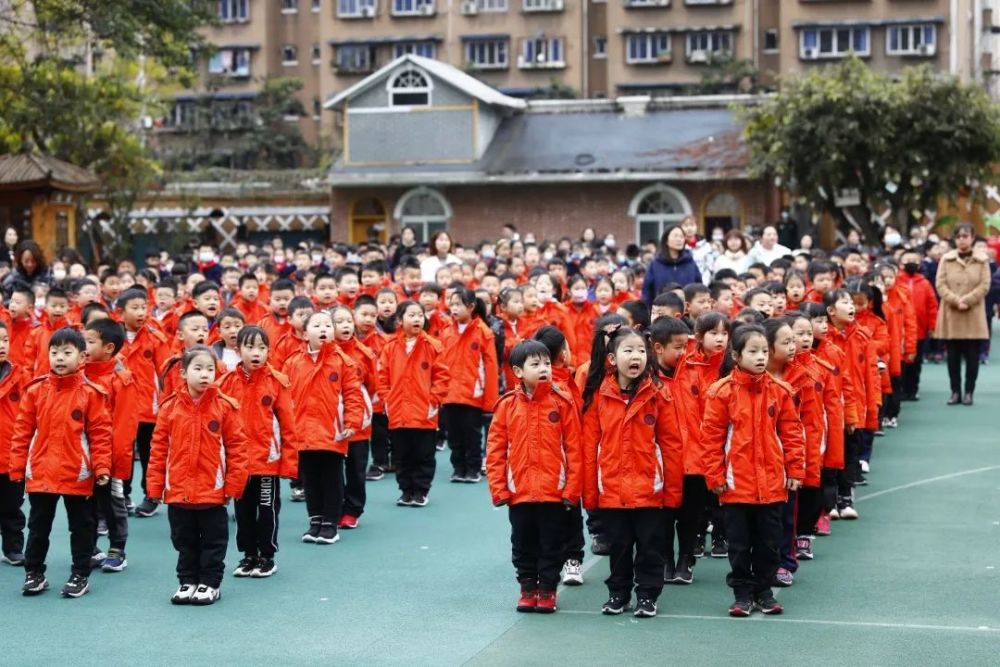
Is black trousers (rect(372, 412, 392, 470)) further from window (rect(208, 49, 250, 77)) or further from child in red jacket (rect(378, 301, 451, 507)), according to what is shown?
window (rect(208, 49, 250, 77))

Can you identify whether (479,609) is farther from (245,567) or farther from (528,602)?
(245,567)

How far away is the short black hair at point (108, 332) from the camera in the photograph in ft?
28.0

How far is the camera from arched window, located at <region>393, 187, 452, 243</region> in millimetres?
35938

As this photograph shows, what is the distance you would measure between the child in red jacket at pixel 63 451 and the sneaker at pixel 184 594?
1.82ft

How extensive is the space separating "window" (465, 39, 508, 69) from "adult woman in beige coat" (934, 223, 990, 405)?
3660 cm

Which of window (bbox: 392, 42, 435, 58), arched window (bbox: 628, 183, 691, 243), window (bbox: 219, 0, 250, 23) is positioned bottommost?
arched window (bbox: 628, 183, 691, 243)

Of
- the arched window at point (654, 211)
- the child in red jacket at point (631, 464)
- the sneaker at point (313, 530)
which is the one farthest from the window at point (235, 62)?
the child in red jacket at point (631, 464)

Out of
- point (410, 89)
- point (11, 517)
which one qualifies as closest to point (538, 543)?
point (11, 517)

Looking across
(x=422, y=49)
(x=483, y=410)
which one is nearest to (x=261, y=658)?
(x=483, y=410)

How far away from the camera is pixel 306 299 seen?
10.2 meters

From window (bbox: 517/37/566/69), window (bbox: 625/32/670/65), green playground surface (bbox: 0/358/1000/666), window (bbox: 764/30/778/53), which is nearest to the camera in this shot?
green playground surface (bbox: 0/358/1000/666)

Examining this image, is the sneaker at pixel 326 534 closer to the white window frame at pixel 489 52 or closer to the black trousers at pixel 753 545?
the black trousers at pixel 753 545

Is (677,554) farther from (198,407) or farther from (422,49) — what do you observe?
(422,49)

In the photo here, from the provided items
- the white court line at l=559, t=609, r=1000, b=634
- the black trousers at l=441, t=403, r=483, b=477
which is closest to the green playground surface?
the white court line at l=559, t=609, r=1000, b=634
